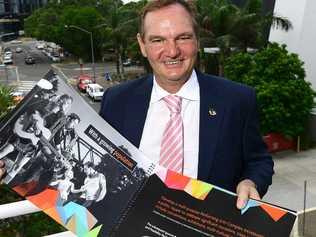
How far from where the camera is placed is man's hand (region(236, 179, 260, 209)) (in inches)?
80.7

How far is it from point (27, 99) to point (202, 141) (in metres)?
0.92

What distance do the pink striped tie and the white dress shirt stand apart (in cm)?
3

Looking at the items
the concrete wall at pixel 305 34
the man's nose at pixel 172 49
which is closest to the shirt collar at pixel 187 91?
the man's nose at pixel 172 49

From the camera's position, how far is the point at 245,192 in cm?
212

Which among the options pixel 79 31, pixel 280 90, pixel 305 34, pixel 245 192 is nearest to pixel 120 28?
pixel 305 34

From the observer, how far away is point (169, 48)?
7.48ft

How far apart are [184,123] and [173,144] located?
0.13m

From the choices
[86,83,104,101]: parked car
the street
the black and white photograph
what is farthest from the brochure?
the street

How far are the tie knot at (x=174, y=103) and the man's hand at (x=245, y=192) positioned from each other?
0.52 metres

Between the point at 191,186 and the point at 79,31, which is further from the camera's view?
the point at 79,31

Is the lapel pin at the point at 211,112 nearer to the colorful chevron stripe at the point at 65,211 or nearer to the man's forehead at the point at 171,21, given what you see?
the man's forehead at the point at 171,21

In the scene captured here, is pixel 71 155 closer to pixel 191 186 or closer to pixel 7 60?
pixel 191 186

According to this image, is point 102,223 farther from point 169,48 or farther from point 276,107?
point 276,107

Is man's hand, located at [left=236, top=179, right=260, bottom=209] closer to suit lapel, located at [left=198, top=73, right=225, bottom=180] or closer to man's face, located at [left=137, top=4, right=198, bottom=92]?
suit lapel, located at [left=198, top=73, right=225, bottom=180]
